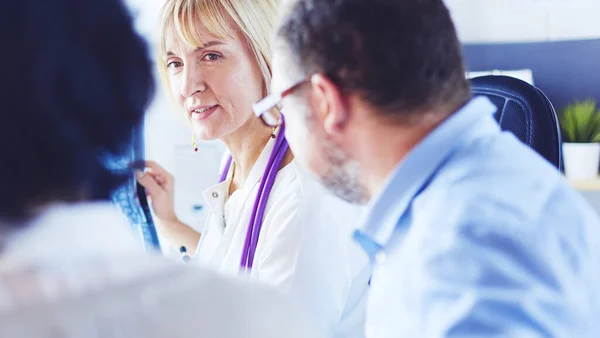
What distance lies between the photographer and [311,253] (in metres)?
1.15

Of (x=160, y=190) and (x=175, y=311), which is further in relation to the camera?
(x=160, y=190)

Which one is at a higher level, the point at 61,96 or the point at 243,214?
the point at 61,96

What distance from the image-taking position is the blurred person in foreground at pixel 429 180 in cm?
72

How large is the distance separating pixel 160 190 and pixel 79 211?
112 cm

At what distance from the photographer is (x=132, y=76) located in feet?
1.65

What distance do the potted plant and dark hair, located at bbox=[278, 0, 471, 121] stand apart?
1.72 m

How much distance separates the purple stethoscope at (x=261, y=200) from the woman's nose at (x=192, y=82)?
0.22m

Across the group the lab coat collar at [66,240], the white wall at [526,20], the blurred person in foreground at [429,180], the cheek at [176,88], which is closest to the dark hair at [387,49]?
the blurred person in foreground at [429,180]

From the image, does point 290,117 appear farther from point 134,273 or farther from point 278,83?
point 134,273

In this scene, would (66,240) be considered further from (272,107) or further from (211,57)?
(211,57)

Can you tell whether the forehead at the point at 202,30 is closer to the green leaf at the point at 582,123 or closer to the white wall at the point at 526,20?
the white wall at the point at 526,20

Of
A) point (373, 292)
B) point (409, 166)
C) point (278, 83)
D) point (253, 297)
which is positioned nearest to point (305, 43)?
point (278, 83)

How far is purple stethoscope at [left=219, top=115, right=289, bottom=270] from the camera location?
1.25 m

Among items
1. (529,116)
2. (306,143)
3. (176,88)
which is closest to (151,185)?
(176,88)
